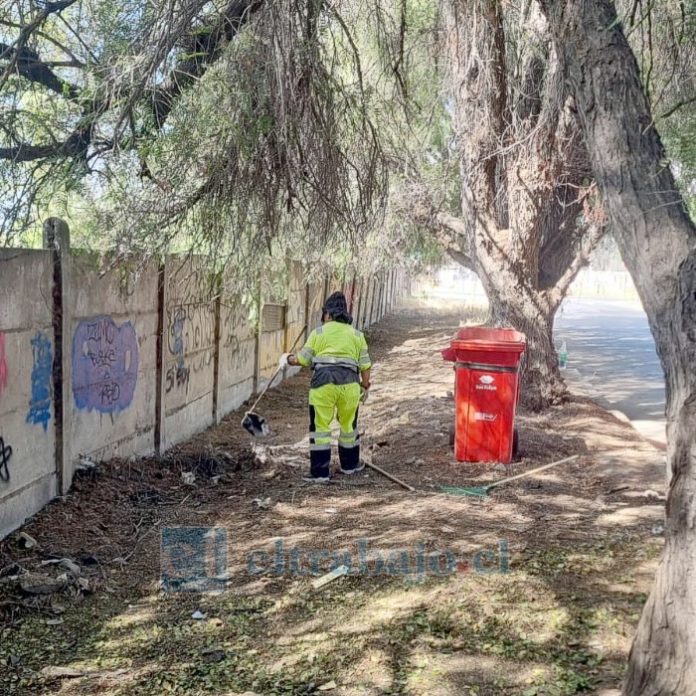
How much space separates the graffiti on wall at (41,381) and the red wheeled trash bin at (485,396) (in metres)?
3.58

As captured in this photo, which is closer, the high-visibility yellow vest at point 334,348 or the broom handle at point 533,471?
the broom handle at point 533,471

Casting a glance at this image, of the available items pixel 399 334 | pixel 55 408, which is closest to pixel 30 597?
pixel 55 408

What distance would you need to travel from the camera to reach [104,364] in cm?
640

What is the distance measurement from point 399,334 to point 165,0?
21014 millimetres

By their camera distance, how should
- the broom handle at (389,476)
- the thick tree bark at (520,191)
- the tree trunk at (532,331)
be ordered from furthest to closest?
the tree trunk at (532,331)
the thick tree bark at (520,191)
the broom handle at (389,476)

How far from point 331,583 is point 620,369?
14.4 m

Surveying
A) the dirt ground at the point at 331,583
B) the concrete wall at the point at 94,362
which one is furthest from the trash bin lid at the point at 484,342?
the concrete wall at the point at 94,362

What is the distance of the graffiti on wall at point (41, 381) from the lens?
5.30m

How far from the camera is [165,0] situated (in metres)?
4.45

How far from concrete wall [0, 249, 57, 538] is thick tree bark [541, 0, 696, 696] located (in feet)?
11.9

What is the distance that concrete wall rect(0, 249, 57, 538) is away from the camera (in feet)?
16.2

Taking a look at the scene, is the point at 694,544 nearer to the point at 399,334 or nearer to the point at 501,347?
the point at 501,347

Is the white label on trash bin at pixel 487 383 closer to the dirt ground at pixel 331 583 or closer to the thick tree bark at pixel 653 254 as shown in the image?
the dirt ground at pixel 331 583

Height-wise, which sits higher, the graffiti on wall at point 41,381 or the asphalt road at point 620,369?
the graffiti on wall at point 41,381
